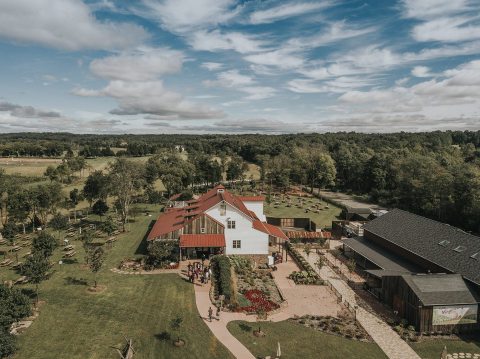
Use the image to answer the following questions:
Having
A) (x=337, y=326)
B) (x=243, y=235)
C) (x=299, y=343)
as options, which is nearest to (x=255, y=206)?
(x=243, y=235)

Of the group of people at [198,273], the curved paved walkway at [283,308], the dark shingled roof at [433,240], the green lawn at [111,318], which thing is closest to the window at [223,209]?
the group of people at [198,273]

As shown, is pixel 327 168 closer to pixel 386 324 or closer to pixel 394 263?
pixel 394 263

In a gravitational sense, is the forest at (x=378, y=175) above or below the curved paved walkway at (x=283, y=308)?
above

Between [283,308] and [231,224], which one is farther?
[231,224]

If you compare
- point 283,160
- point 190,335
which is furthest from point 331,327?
point 283,160

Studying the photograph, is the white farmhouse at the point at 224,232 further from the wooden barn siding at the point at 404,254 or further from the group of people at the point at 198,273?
the wooden barn siding at the point at 404,254

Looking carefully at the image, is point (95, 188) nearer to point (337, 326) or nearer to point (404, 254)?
point (337, 326)
